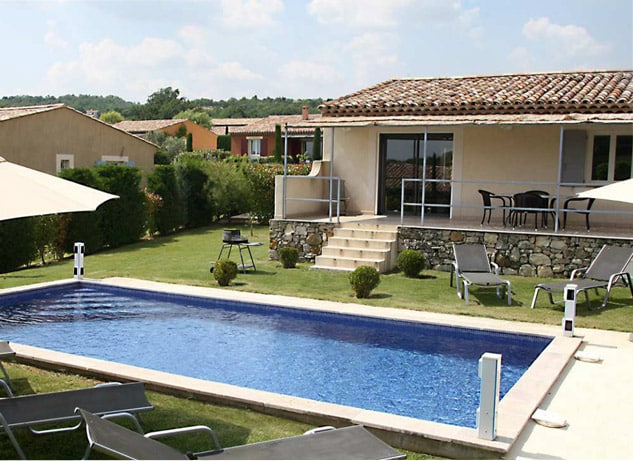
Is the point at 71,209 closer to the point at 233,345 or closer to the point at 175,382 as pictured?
the point at 175,382

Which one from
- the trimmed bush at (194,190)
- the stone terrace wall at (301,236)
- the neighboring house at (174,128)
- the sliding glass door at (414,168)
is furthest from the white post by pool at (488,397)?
the neighboring house at (174,128)

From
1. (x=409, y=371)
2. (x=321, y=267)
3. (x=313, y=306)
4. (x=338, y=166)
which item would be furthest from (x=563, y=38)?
(x=409, y=371)

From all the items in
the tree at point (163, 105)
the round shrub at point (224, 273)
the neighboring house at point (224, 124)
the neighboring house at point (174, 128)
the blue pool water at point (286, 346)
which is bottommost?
the blue pool water at point (286, 346)

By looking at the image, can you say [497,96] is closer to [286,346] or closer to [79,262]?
[286,346]

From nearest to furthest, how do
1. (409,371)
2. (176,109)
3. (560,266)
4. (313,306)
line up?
(409,371) → (313,306) → (560,266) → (176,109)

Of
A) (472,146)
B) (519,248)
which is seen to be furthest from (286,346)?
(472,146)

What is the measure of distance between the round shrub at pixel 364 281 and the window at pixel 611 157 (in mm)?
8161

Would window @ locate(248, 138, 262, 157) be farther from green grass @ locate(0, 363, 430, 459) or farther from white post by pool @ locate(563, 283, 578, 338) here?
green grass @ locate(0, 363, 430, 459)

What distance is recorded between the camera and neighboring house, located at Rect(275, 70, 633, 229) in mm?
17516

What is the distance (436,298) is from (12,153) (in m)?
19.2

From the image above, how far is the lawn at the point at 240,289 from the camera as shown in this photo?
645 centimetres

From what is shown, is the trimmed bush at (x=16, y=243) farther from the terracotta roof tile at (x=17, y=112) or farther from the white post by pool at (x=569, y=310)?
the white post by pool at (x=569, y=310)

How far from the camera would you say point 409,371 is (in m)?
9.59

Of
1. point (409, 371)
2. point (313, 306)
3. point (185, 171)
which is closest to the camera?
point (409, 371)
